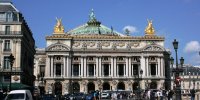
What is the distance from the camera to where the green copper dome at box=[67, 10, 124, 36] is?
163500 mm

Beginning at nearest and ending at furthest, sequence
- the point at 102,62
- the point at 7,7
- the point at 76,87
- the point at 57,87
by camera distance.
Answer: the point at 7,7 → the point at 57,87 → the point at 76,87 → the point at 102,62

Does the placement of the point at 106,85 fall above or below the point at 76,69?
below

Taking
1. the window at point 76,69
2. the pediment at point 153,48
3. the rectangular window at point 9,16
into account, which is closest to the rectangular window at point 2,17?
the rectangular window at point 9,16

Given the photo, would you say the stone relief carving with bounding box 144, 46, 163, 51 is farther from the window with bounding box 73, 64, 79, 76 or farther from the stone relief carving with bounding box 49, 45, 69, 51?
the stone relief carving with bounding box 49, 45, 69, 51

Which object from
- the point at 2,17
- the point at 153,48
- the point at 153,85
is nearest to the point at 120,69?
the point at 153,85

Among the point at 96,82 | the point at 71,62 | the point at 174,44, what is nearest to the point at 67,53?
the point at 71,62

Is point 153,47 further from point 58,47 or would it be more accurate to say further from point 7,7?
point 7,7

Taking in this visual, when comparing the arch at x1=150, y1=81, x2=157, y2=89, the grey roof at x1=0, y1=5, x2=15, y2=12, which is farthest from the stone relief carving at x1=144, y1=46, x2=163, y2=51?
the grey roof at x1=0, y1=5, x2=15, y2=12

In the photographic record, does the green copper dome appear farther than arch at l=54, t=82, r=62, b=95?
Yes

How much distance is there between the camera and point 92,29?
165m

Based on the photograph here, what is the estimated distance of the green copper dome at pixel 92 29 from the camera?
536 feet

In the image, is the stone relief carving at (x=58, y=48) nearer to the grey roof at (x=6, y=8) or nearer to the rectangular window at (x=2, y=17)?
the grey roof at (x=6, y=8)

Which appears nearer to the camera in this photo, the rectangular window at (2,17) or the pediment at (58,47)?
the rectangular window at (2,17)

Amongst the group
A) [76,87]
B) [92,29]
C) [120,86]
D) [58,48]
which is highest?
[92,29]
